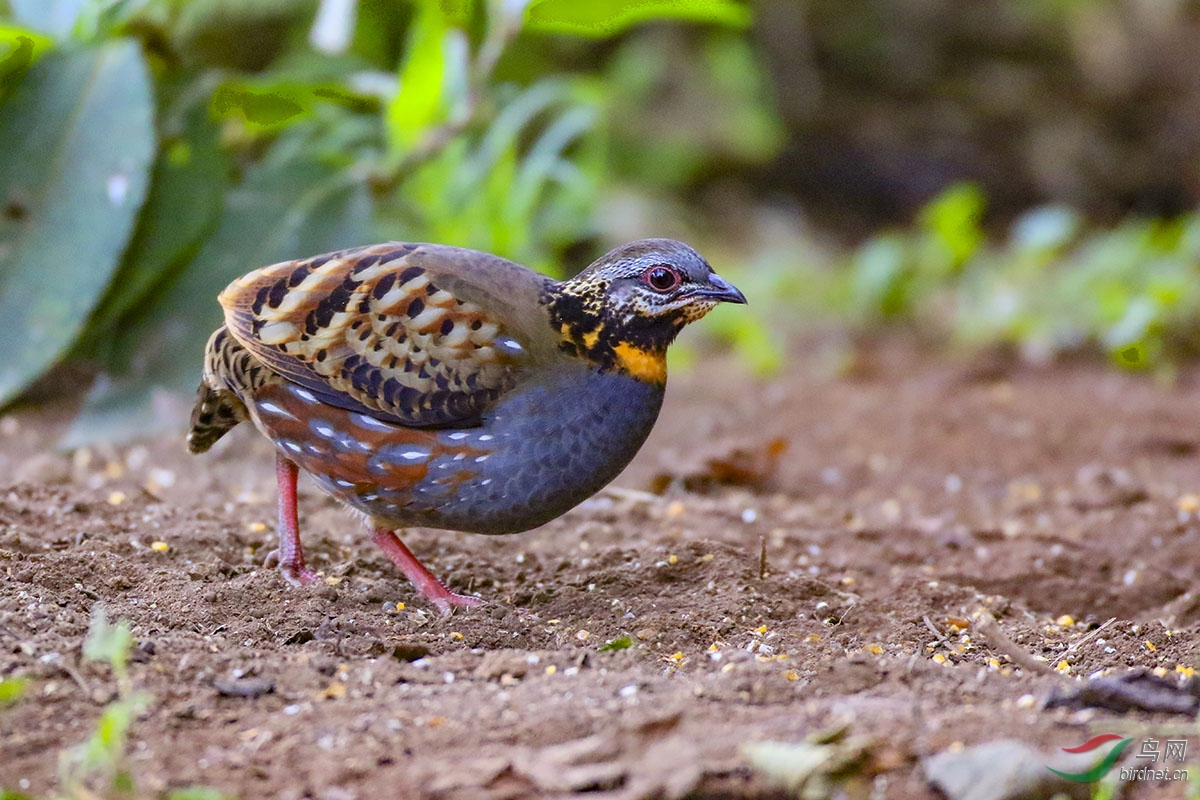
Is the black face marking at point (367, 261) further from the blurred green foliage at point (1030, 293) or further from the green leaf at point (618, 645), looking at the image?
the blurred green foliage at point (1030, 293)

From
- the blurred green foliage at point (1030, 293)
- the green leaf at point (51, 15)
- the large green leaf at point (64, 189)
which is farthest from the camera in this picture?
the blurred green foliage at point (1030, 293)

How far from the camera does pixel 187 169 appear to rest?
6066 mm

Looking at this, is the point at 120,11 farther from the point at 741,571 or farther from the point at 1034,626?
the point at 1034,626

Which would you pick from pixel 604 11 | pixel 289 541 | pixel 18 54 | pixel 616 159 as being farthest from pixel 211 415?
pixel 616 159

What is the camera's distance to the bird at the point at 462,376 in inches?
147

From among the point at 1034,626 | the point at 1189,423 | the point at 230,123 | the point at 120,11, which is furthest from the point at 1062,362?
the point at 120,11

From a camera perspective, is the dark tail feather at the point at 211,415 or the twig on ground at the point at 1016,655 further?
the dark tail feather at the point at 211,415

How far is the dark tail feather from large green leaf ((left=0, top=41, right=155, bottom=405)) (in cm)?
126

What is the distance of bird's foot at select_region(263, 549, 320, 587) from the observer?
3.96 m

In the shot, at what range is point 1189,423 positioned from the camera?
6496mm

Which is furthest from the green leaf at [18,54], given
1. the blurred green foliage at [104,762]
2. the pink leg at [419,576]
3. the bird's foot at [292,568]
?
the blurred green foliage at [104,762]

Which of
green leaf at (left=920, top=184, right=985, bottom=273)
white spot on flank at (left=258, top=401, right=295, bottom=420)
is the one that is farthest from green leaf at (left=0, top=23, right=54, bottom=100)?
green leaf at (left=920, top=184, right=985, bottom=273)

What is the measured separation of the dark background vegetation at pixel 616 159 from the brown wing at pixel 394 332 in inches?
76.5

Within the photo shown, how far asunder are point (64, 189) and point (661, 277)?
10.2ft
